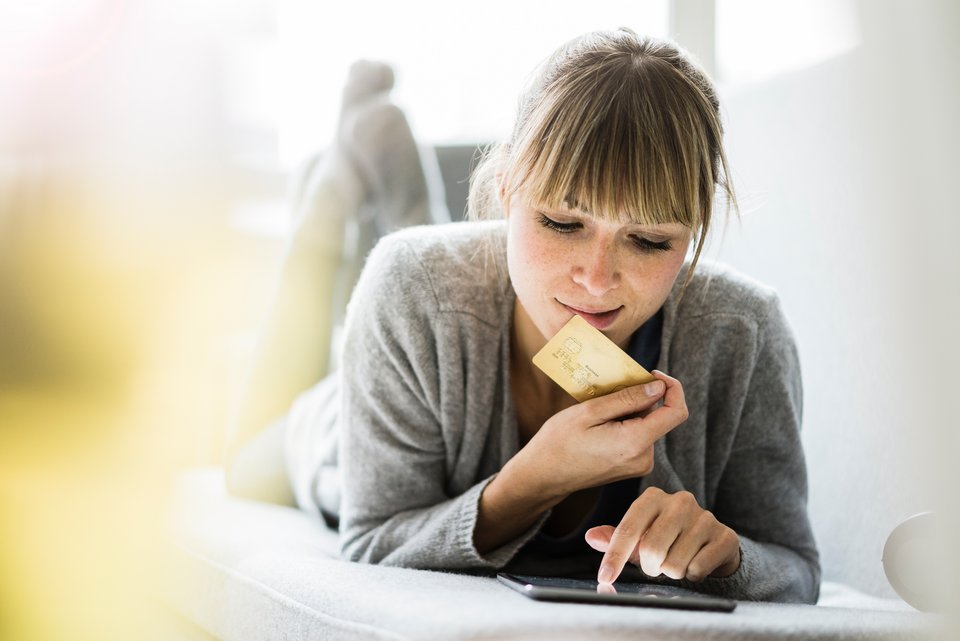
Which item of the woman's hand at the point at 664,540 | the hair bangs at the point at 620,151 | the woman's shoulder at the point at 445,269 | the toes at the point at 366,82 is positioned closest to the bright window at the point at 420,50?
the toes at the point at 366,82

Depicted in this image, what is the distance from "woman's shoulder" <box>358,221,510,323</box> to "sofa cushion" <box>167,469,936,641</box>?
1.13ft

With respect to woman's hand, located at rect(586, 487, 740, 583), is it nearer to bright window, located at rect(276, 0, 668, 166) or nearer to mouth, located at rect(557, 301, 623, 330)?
mouth, located at rect(557, 301, 623, 330)

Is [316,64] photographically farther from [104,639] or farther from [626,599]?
[626,599]

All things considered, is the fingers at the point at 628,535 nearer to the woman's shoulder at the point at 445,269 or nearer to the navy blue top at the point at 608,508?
the navy blue top at the point at 608,508

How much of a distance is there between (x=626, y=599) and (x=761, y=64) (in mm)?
1444

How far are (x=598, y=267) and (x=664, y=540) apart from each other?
283 millimetres

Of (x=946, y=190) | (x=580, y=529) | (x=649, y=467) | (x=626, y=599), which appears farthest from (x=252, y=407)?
(x=946, y=190)

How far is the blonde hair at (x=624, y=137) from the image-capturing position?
942mm

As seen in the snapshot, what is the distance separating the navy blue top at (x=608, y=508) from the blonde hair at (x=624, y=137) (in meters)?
0.18

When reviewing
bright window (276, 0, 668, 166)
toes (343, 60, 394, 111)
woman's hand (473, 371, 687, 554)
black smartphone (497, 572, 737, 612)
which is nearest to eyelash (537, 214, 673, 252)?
woman's hand (473, 371, 687, 554)

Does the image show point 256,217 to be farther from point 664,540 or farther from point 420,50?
point 664,540

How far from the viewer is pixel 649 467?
1000mm

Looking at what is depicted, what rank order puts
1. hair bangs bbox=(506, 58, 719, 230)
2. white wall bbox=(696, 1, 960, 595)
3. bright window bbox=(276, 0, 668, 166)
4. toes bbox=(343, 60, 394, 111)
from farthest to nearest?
bright window bbox=(276, 0, 668, 166) → toes bbox=(343, 60, 394, 111) → hair bangs bbox=(506, 58, 719, 230) → white wall bbox=(696, 1, 960, 595)

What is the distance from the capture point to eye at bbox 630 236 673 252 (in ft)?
3.27
